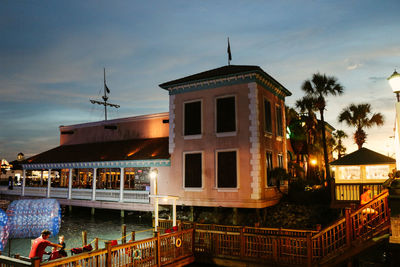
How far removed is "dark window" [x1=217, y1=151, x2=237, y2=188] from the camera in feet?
66.4

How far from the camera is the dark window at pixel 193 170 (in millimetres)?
21453

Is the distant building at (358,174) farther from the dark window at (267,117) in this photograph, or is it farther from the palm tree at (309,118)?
the palm tree at (309,118)

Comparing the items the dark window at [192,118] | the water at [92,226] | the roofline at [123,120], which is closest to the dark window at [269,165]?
the dark window at [192,118]

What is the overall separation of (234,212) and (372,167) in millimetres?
8965

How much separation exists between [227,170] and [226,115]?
151 inches

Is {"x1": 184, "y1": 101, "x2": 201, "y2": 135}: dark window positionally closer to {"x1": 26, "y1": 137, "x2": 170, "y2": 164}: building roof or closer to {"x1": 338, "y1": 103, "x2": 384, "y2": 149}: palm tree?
{"x1": 26, "y1": 137, "x2": 170, "y2": 164}: building roof

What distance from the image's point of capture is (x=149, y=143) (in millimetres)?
27531

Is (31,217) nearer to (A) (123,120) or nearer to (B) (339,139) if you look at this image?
(A) (123,120)

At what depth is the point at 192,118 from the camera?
22266 millimetres

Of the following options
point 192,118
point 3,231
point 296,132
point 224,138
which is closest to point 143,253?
point 3,231

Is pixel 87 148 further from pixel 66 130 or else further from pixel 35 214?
pixel 35 214

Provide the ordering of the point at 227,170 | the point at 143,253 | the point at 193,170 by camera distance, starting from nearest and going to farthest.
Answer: the point at 143,253
the point at 227,170
the point at 193,170

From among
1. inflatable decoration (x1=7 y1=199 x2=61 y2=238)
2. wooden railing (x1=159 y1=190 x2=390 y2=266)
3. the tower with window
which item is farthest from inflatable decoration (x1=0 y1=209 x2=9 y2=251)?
the tower with window

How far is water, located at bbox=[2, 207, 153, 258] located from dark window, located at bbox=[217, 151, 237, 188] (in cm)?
582
